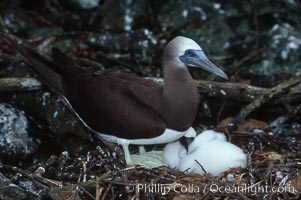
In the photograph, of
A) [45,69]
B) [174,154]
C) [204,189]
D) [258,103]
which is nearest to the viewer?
[204,189]

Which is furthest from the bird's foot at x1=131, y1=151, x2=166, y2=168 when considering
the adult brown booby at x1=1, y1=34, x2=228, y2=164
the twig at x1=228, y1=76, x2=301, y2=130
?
the twig at x1=228, y1=76, x2=301, y2=130

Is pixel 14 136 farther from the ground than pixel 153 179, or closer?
farther from the ground

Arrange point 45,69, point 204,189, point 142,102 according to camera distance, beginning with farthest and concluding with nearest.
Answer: point 45,69
point 142,102
point 204,189

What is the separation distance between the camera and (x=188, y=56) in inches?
230

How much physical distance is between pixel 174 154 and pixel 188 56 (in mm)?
834

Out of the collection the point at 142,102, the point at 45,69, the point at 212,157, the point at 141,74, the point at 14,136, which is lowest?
the point at 212,157

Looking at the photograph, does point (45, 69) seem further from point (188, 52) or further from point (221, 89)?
point (221, 89)

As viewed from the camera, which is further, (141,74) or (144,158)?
(141,74)

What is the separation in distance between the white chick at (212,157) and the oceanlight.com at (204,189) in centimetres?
35

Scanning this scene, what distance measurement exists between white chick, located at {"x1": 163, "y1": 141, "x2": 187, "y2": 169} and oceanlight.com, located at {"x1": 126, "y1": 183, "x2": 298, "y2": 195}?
613 mm

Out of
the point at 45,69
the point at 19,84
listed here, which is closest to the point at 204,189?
the point at 45,69

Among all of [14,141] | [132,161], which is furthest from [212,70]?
[14,141]

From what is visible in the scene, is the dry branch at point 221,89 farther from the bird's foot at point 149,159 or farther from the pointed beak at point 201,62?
the pointed beak at point 201,62

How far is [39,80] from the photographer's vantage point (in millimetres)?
6828
